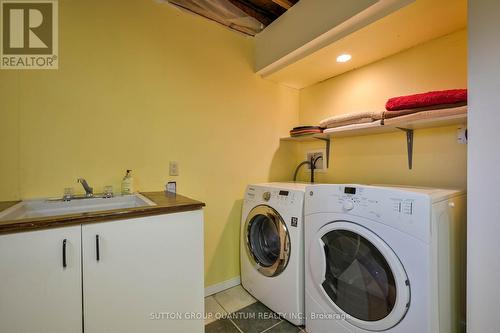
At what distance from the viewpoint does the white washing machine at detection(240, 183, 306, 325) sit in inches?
57.2

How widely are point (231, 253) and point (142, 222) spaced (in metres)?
1.13

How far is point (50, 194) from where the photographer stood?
1306 mm

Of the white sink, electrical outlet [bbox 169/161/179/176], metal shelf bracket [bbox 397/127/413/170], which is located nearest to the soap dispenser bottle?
the white sink

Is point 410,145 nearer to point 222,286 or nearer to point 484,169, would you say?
point 484,169

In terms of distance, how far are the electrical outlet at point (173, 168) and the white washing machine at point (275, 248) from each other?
602 millimetres

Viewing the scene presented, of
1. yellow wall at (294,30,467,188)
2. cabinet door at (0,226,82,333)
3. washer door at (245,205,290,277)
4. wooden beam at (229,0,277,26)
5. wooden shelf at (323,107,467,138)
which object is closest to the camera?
cabinet door at (0,226,82,333)

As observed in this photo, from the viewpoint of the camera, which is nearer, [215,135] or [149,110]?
[149,110]

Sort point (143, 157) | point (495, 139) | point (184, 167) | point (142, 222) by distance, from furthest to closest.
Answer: point (184, 167) < point (143, 157) < point (142, 222) < point (495, 139)

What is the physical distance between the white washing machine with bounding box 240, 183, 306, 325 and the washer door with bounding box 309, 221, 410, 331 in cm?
16

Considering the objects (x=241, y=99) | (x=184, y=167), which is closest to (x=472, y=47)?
(x=241, y=99)

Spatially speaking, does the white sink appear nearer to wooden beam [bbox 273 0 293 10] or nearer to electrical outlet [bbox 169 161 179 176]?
electrical outlet [bbox 169 161 179 176]

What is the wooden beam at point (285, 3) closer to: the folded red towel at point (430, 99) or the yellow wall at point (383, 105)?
the yellow wall at point (383, 105)

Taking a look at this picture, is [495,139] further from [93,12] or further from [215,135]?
[93,12]

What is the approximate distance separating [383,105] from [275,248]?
4.71 feet
